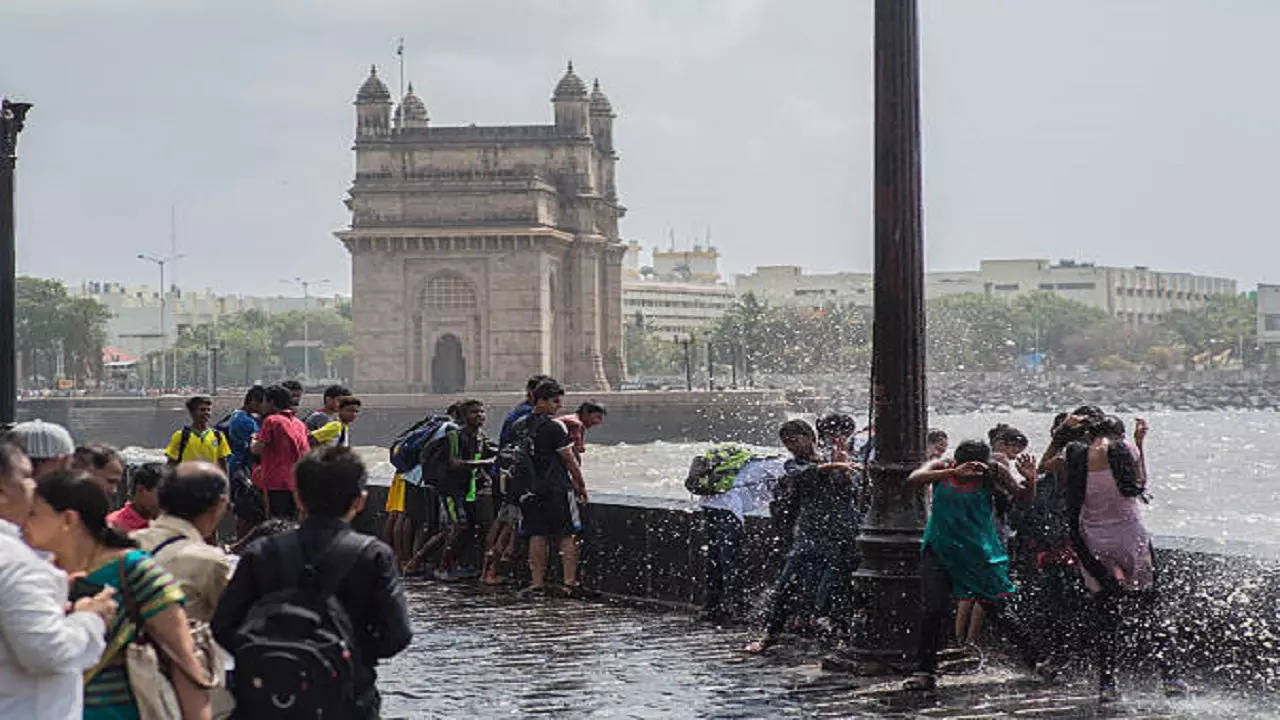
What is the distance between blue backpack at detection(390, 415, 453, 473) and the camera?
623 inches

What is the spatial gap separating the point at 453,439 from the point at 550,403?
159 centimetres

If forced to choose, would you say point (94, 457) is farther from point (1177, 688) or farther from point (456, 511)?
point (456, 511)

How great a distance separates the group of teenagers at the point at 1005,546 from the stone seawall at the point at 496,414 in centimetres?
8161

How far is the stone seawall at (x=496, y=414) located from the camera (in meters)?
96.6

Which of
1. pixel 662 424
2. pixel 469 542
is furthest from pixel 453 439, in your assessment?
pixel 662 424

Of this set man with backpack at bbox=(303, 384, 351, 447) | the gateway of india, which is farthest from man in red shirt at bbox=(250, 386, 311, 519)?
the gateway of india

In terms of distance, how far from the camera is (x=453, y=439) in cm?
1555

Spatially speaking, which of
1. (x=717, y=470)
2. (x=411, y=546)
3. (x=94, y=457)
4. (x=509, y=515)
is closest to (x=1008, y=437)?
(x=717, y=470)

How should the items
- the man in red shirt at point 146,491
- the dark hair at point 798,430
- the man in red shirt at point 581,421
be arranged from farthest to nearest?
the man in red shirt at point 581,421, the dark hair at point 798,430, the man in red shirt at point 146,491

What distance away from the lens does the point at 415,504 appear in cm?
1672

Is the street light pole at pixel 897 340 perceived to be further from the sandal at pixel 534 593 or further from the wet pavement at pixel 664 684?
the sandal at pixel 534 593

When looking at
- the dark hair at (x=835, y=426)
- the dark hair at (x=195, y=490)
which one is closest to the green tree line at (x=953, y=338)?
the dark hair at (x=835, y=426)

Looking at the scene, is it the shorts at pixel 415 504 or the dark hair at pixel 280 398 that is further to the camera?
the shorts at pixel 415 504

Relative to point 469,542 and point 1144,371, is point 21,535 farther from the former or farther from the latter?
point 1144,371
